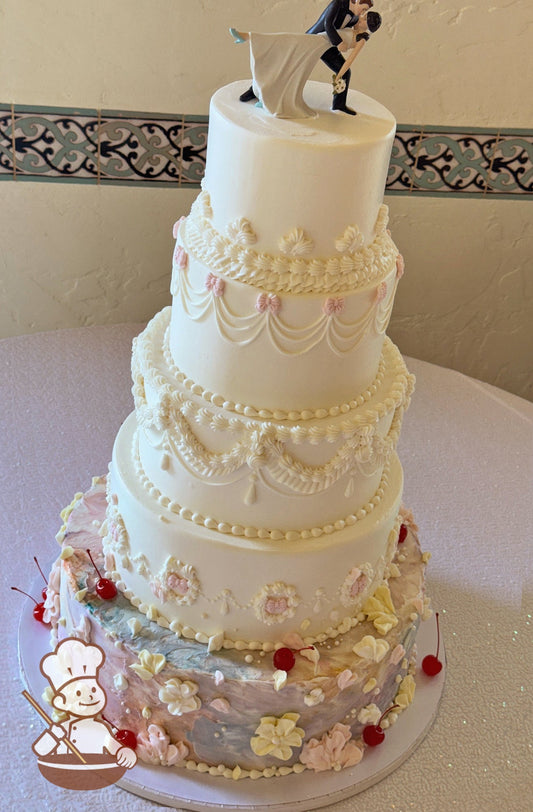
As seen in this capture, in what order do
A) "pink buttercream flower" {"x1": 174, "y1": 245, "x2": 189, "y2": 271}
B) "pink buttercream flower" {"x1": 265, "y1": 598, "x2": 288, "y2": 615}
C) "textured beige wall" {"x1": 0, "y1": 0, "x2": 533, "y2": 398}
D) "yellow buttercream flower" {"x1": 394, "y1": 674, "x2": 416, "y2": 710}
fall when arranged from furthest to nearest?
1. "textured beige wall" {"x1": 0, "y1": 0, "x2": 533, "y2": 398}
2. "yellow buttercream flower" {"x1": 394, "y1": 674, "x2": 416, "y2": 710}
3. "pink buttercream flower" {"x1": 265, "y1": 598, "x2": 288, "y2": 615}
4. "pink buttercream flower" {"x1": 174, "y1": 245, "x2": 189, "y2": 271}

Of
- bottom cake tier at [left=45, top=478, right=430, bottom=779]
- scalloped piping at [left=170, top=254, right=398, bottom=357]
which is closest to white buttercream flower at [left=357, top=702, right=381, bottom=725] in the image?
bottom cake tier at [left=45, top=478, right=430, bottom=779]

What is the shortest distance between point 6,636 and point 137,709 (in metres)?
0.46

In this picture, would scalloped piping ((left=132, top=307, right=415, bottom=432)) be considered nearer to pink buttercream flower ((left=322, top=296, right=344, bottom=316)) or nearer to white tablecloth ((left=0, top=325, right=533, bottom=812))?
pink buttercream flower ((left=322, top=296, right=344, bottom=316))

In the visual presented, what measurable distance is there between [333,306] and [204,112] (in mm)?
1670

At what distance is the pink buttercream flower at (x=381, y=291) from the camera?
182cm

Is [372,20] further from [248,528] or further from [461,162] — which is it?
Answer: [461,162]

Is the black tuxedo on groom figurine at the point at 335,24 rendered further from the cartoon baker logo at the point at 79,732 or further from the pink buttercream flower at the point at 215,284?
the cartoon baker logo at the point at 79,732

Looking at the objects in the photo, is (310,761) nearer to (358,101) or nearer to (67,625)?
(67,625)

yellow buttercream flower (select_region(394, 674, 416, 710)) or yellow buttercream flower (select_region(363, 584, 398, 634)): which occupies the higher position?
yellow buttercream flower (select_region(363, 584, 398, 634))

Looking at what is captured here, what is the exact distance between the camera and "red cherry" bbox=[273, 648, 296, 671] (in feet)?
6.49

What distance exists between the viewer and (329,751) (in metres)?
2.10

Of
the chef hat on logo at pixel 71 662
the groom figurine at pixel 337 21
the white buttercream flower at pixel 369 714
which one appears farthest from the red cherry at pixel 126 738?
the groom figurine at pixel 337 21

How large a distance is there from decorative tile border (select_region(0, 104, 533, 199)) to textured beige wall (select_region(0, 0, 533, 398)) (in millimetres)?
44

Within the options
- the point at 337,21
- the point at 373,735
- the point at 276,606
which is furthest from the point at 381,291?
the point at 373,735
